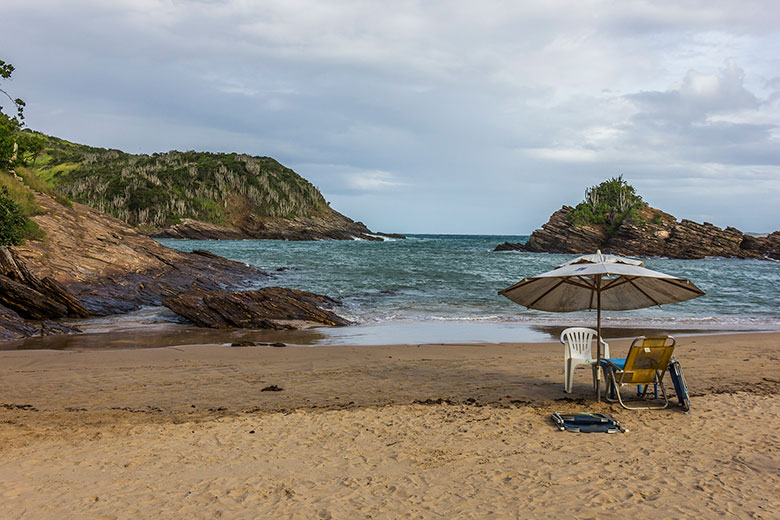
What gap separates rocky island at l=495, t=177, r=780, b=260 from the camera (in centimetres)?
7019

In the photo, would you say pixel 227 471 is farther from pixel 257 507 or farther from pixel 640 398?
pixel 640 398

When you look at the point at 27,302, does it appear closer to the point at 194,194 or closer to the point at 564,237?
the point at 564,237

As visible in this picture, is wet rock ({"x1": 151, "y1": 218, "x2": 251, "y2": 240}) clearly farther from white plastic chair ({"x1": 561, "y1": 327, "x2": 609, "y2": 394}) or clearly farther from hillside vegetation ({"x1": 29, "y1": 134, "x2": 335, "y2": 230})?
white plastic chair ({"x1": 561, "y1": 327, "x2": 609, "y2": 394})

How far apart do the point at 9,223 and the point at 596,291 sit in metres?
18.1

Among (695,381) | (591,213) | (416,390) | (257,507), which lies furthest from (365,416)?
(591,213)

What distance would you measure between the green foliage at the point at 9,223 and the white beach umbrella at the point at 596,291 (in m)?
16.5

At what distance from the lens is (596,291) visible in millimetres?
8672

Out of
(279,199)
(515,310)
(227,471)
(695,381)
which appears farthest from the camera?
(279,199)

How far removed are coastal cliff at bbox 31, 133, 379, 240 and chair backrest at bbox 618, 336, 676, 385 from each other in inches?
4052

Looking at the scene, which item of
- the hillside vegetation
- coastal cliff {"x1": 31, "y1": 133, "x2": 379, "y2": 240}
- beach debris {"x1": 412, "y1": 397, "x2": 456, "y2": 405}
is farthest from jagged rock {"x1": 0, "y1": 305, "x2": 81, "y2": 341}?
the hillside vegetation

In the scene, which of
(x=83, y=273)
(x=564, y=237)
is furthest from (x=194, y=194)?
(x=83, y=273)

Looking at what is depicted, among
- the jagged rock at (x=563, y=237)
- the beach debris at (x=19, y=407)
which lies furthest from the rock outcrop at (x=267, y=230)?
the beach debris at (x=19, y=407)

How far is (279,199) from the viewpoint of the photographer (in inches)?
5162

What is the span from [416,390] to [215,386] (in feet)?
11.5
